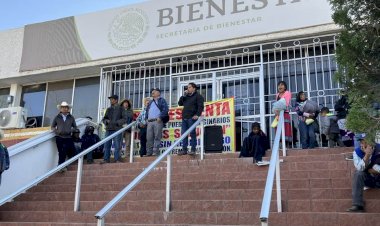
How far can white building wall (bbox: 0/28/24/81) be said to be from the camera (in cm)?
1269

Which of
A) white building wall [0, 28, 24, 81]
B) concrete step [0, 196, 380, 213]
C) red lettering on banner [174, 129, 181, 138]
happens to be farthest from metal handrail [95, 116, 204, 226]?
white building wall [0, 28, 24, 81]

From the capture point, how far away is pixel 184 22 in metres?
10.9

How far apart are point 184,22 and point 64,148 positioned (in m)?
4.33

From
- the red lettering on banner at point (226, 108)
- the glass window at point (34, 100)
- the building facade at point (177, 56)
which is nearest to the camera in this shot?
the red lettering on banner at point (226, 108)

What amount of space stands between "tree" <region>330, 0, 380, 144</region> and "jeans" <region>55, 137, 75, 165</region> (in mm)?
6299

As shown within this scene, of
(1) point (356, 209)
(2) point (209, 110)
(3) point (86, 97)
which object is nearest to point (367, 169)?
(1) point (356, 209)

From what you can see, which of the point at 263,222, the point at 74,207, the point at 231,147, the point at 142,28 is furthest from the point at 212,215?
the point at 142,28

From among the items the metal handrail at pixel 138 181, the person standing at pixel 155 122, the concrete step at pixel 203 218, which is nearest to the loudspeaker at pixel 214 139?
the person standing at pixel 155 122

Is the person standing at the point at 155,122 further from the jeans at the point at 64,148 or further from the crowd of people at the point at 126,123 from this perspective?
the jeans at the point at 64,148

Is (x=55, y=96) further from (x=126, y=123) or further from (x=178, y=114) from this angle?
(x=178, y=114)

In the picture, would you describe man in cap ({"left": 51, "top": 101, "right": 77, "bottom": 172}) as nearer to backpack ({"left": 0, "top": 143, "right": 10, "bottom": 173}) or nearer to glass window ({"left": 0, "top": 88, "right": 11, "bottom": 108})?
backpack ({"left": 0, "top": 143, "right": 10, "bottom": 173})

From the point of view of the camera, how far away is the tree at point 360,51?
13.1 ft

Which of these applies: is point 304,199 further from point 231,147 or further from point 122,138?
point 122,138

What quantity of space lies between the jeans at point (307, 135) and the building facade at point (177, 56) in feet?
4.33
